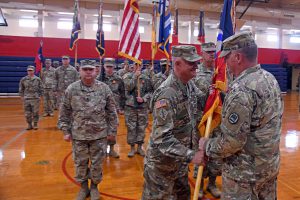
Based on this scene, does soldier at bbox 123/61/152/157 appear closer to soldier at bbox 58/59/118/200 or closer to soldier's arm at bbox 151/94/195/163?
soldier at bbox 58/59/118/200

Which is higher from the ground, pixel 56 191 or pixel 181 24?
pixel 181 24

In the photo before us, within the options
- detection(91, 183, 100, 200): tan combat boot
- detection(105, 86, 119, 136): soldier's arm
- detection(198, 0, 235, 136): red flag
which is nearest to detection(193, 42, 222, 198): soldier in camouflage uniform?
detection(198, 0, 235, 136): red flag

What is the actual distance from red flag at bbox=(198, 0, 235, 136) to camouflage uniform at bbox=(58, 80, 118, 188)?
143 centimetres

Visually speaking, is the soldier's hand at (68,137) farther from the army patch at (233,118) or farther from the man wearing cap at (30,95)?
the man wearing cap at (30,95)

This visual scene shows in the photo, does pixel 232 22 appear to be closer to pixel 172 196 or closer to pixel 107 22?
pixel 172 196

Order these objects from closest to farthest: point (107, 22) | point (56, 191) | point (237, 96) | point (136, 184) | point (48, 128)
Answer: point (237, 96), point (56, 191), point (136, 184), point (48, 128), point (107, 22)

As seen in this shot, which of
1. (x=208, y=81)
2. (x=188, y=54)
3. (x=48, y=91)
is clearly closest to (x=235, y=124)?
(x=188, y=54)

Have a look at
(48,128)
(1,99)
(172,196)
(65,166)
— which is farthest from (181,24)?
(172,196)

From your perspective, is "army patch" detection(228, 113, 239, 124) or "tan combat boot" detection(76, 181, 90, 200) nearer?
"army patch" detection(228, 113, 239, 124)

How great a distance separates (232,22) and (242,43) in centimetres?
100

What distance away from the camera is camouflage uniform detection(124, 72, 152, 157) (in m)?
5.16

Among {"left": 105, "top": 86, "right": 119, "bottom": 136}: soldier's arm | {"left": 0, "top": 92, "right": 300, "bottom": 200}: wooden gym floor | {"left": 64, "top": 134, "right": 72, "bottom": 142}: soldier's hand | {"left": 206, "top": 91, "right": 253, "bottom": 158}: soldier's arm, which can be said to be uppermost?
{"left": 206, "top": 91, "right": 253, "bottom": 158}: soldier's arm

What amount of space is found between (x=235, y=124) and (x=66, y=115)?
7.38 feet

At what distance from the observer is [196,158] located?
183 cm
